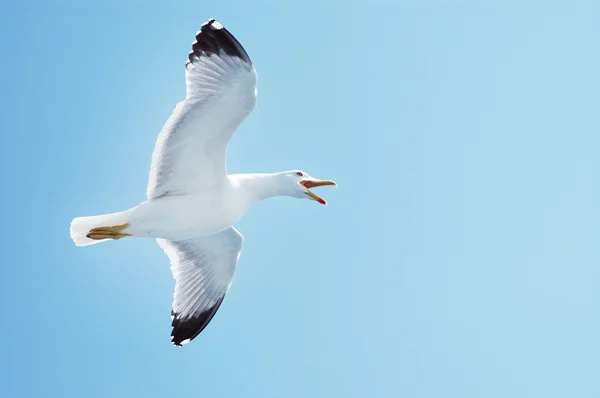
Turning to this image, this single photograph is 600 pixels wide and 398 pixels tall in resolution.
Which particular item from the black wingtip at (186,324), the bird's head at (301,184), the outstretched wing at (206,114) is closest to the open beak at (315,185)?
the bird's head at (301,184)

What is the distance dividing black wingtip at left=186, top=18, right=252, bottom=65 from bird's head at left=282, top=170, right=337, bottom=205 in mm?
1819

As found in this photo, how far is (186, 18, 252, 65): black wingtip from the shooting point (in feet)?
25.4

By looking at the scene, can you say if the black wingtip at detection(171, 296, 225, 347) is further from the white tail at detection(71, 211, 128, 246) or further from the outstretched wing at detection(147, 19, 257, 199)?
the outstretched wing at detection(147, 19, 257, 199)

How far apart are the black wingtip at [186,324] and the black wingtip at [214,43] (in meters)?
3.36

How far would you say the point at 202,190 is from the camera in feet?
28.2

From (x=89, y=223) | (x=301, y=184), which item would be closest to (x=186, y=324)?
(x=89, y=223)

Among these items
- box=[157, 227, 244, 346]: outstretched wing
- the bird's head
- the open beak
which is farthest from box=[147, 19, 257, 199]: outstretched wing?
box=[157, 227, 244, 346]: outstretched wing

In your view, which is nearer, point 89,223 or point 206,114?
point 206,114

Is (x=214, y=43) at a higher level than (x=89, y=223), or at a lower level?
higher

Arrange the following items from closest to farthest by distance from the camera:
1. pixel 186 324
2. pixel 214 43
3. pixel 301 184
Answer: pixel 214 43
pixel 301 184
pixel 186 324

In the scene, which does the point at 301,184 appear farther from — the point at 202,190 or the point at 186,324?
the point at 186,324

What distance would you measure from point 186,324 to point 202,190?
2099 millimetres

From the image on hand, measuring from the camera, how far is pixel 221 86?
7824 millimetres

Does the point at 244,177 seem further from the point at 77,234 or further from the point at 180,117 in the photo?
the point at 77,234
